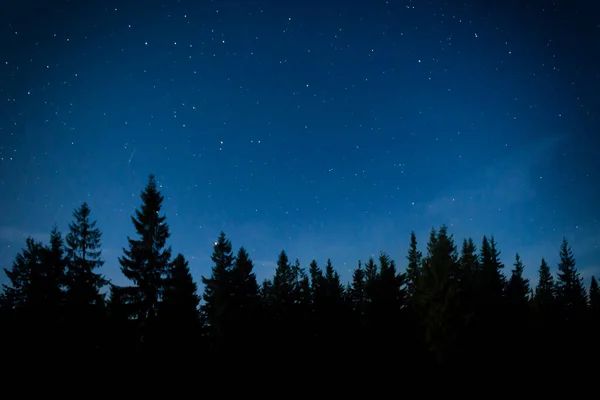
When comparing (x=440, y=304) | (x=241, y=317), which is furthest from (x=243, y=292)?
(x=440, y=304)

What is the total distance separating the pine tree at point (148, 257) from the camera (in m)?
26.7

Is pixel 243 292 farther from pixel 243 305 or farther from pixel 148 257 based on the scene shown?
pixel 148 257

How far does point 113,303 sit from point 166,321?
201 inches

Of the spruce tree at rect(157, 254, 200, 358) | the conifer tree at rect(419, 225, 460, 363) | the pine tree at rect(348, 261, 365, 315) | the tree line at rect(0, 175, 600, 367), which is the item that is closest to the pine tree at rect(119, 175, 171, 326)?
the tree line at rect(0, 175, 600, 367)

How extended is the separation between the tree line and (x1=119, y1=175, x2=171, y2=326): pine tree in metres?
0.08

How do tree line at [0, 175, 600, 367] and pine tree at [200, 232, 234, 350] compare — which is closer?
tree line at [0, 175, 600, 367]

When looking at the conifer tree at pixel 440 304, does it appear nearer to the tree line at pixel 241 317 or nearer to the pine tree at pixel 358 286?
the tree line at pixel 241 317

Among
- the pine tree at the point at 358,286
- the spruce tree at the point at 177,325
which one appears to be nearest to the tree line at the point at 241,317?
the spruce tree at the point at 177,325

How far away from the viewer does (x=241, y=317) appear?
970 inches

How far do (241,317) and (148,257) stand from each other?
376 inches

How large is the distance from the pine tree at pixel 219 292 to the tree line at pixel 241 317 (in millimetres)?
114

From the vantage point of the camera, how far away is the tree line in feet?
56.2

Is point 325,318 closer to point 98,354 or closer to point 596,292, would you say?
point 98,354

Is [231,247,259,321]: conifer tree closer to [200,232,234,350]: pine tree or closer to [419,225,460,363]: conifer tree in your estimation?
[200,232,234,350]: pine tree
